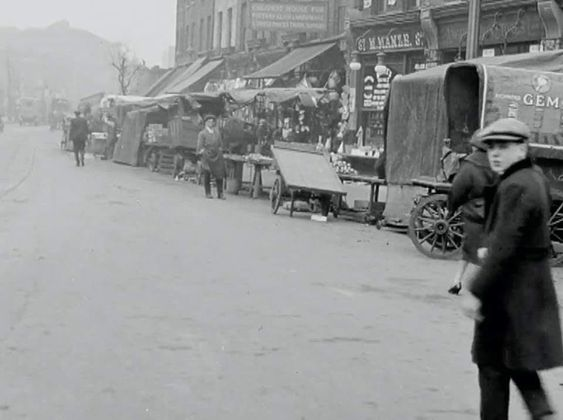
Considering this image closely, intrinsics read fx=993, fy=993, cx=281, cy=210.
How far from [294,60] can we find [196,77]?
14.9 m

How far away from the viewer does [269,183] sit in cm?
Result: 2795

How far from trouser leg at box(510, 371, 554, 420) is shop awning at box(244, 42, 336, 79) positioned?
91.1 feet

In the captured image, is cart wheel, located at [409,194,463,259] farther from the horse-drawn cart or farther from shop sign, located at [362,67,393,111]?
shop sign, located at [362,67,393,111]

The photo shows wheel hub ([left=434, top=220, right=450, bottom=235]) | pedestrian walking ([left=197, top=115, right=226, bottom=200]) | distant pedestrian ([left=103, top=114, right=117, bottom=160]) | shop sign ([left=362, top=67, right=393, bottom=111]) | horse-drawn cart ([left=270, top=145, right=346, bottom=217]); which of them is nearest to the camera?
wheel hub ([left=434, top=220, right=450, bottom=235])

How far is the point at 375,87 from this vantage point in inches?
1156

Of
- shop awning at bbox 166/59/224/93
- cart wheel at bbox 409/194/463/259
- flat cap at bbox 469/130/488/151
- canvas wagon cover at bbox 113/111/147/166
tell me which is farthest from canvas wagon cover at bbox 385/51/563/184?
shop awning at bbox 166/59/224/93

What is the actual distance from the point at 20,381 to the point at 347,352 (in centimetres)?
234

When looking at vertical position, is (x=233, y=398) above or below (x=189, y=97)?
below

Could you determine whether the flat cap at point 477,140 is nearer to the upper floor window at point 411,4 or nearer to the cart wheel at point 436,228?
the cart wheel at point 436,228

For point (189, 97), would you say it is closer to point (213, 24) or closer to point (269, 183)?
point (269, 183)

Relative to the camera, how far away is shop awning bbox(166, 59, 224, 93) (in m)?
46.6

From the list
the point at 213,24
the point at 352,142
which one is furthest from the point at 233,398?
the point at 213,24

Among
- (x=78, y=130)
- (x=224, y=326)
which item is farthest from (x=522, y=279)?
(x=78, y=130)

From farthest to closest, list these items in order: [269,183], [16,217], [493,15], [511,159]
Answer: [269,183], [493,15], [16,217], [511,159]
